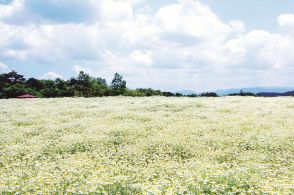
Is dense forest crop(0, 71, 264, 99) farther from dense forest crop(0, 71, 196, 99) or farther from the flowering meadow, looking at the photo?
the flowering meadow

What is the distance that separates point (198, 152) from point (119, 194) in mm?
8140

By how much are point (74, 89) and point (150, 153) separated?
6086 centimetres

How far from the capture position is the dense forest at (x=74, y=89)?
69000 mm

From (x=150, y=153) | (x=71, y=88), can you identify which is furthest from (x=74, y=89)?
(x=150, y=153)

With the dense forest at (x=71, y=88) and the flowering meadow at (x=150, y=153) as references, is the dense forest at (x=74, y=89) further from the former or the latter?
the flowering meadow at (x=150, y=153)

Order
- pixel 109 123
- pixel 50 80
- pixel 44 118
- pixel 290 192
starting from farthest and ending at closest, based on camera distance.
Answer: pixel 50 80, pixel 44 118, pixel 109 123, pixel 290 192

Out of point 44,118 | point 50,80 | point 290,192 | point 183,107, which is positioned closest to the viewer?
point 290,192

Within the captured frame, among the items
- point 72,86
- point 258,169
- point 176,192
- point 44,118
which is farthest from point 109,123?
point 72,86

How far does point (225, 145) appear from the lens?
20.0 meters

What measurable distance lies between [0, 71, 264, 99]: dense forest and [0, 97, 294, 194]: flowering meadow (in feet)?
107

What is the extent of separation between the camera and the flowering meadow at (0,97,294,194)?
1196cm

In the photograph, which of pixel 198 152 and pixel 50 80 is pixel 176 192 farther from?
pixel 50 80

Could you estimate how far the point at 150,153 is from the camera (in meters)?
19.1

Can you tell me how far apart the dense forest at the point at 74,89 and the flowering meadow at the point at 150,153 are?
107ft
